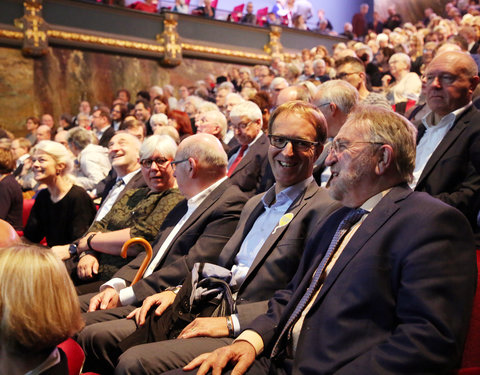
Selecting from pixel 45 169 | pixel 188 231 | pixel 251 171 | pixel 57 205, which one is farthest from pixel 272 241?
pixel 45 169

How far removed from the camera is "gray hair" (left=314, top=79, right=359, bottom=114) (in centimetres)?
333

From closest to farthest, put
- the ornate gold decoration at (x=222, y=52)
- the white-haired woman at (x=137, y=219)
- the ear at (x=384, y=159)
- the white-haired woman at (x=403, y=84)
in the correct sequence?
the ear at (x=384, y=159)
the white-haired woman at (x=137, y=219)
the white-haired woman at (x=403, y=84)
the ornate gold decoration at (x=222, y=52)

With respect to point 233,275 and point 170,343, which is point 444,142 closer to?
point 233,275

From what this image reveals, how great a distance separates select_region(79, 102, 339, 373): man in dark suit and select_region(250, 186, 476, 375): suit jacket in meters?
0.40

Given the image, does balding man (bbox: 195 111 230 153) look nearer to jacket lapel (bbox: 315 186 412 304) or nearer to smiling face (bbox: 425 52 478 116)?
smiling face (bbox: 425 52 478 116)

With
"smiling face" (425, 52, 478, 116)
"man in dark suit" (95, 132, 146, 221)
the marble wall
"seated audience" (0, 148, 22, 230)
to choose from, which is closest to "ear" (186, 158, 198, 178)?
"man in dark suit" (95, 132, 146, 221)

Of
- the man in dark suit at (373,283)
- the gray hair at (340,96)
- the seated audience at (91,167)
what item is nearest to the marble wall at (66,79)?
the seated audience at (91,167)

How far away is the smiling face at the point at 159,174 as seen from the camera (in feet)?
10.8

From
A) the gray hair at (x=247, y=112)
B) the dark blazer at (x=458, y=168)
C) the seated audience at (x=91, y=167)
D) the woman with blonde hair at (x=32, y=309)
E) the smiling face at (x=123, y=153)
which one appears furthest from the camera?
the seated audience at (x=91, y=167)

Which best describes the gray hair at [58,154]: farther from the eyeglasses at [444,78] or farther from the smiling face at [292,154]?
the eyeglasses at [444,78]

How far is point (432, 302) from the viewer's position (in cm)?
143

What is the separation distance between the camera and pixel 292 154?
2.34 meters

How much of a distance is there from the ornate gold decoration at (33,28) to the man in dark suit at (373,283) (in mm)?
10045

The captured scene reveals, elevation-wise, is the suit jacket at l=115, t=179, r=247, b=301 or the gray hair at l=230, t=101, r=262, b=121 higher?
the gray hair at l=230, t=101, r=262, b=121
